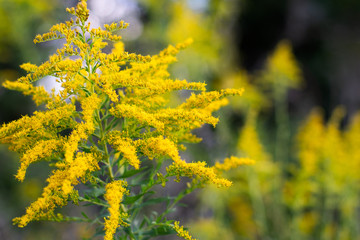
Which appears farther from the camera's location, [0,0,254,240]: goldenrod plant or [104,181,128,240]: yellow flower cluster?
[0,0,254,240]: goldenrod plant

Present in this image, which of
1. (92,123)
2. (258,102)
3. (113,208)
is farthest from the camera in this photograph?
(258,102)

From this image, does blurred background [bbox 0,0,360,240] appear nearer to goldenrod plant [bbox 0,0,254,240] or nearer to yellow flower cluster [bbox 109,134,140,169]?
goldenrod plant [bbox 0,0,254,240]

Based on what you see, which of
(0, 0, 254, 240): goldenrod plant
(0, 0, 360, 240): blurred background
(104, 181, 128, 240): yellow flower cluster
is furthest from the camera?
(0, 0, 360, 240): blurred background

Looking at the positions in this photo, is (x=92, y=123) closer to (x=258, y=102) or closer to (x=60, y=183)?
(x=60, y=183)

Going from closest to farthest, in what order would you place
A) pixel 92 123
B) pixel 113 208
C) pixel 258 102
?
pixel 113 208 → pixel 92 123 → pixel 258 102

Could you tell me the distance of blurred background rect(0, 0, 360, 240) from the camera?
3.36m

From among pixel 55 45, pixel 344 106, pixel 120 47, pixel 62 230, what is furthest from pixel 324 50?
pixel 120 47

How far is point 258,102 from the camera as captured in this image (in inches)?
175

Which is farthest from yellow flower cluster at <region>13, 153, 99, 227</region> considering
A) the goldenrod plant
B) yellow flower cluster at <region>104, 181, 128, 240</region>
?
yellow flower cluster at <region>104, 181, 128, 240</region>

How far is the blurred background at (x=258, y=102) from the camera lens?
3361mm

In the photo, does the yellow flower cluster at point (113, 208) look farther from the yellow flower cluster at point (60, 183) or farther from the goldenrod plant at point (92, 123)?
the yellow flower cluster at point (60, 183)

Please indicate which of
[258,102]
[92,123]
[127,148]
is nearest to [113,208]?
[127,148]

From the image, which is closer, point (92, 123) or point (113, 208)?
point (113, 208)

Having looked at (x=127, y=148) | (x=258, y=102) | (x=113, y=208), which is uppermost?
(x=258, y=102)
